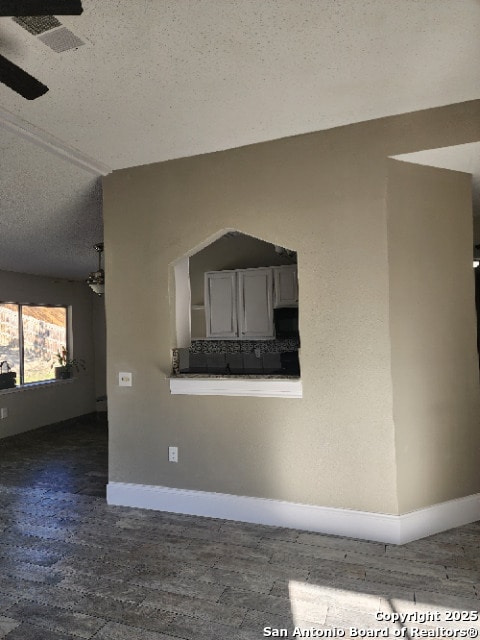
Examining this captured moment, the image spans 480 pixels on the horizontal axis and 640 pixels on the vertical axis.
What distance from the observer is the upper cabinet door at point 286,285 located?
5305 mm

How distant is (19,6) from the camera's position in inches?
53.8

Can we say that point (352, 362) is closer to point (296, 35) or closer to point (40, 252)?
point (296, 35)

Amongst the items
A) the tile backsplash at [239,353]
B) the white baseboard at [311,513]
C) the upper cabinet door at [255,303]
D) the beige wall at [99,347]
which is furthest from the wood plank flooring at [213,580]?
the beige wall at [99,347]

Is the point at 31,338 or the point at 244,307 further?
the point at 31,338

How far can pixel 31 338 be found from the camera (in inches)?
272

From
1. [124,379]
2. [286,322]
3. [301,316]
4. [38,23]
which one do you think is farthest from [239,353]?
[38,23]

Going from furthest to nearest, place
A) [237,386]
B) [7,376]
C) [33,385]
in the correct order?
[33,385] < [7,376] < [237,386]

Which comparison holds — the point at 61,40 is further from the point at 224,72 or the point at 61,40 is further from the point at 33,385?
the point at 33,385

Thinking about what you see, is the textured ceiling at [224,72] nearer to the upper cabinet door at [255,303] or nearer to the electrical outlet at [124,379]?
the electrical outlet at [124,379]

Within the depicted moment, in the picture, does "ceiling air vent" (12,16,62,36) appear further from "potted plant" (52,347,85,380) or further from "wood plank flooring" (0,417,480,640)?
"potted plant" (52,347,85,380)

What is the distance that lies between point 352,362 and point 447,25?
188cm

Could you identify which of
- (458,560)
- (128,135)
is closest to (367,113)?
(128,135)

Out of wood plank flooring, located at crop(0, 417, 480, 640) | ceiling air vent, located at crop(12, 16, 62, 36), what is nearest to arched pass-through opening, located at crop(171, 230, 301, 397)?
wood plank flooring, located at crop(0, 417, 480, 640)

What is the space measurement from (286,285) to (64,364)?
439 centimetres
